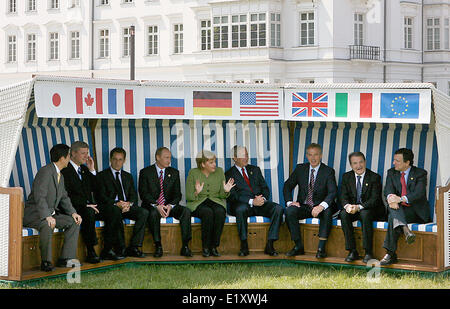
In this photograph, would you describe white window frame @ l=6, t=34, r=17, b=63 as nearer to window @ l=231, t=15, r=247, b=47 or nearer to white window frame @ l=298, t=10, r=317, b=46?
window @ l=231, t=15, r=247, b=47

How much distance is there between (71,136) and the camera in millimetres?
9828

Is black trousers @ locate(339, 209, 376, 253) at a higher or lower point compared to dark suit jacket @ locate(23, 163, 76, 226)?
lower

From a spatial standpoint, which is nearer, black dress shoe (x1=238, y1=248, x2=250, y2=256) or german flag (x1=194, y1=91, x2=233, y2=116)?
black dress shoe (x1=238, y1=248, x2=250, y2=256)

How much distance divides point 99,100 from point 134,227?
61.0 inches

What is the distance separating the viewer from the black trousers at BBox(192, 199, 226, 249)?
9.18 meters

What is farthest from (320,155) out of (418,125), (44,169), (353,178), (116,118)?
(44,169)

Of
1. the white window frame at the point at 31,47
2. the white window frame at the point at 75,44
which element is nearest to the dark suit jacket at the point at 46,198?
the white window frame at the point at 75,44

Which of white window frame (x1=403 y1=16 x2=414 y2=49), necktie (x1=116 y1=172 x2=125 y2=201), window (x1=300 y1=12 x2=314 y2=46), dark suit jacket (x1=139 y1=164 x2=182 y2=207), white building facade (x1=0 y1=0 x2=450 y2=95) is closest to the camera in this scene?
necktie (x1=116 y1=172 x2=125 y2=201)

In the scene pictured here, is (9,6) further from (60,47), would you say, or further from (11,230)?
(11,230)

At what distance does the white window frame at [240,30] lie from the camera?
124 feet

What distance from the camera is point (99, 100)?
29.5 ft

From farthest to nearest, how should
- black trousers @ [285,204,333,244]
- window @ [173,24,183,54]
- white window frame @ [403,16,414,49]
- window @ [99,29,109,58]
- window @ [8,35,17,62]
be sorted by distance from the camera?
window @ [8,35,17,62]
window @ [99,29,109,58]
window @ [173,24,183,54]
white window frame @ [403,16,414,49]
black trousers @ [285,204,333,244]

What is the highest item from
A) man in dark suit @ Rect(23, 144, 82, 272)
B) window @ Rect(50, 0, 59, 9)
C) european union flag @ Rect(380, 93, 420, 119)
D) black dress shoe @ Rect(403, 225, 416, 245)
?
window @ Rect(50, 0, 59, 9)

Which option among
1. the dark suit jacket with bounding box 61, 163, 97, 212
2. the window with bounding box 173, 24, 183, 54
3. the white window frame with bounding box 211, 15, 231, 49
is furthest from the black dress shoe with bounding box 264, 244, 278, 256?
the window with bounding box 173, 24, 183, 54
